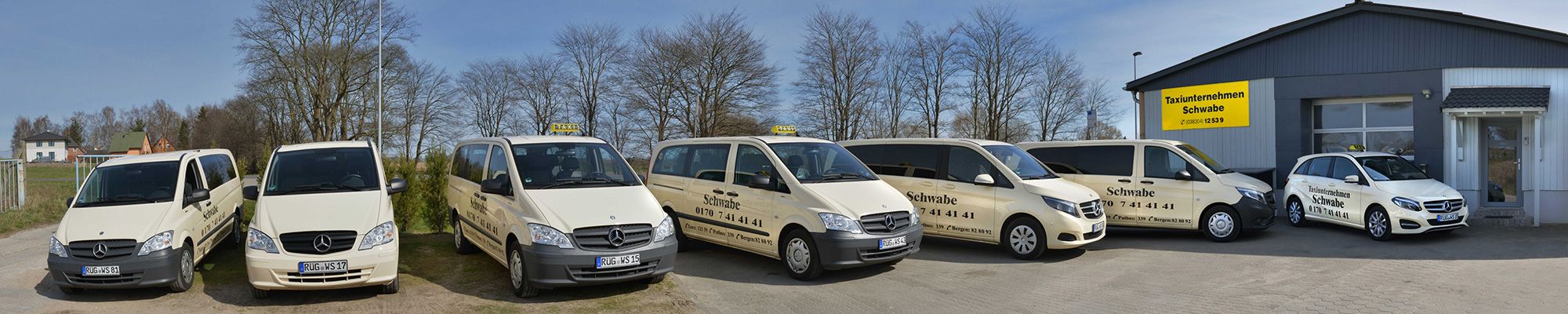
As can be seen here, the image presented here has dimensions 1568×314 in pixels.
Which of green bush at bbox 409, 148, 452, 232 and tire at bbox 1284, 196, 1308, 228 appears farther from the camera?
tire at bbox 1284, 196, 1308, 228

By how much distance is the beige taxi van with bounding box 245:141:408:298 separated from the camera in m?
6.90

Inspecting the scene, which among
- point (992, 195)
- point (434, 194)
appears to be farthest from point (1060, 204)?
point (434, 194)

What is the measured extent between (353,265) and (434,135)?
132 feet

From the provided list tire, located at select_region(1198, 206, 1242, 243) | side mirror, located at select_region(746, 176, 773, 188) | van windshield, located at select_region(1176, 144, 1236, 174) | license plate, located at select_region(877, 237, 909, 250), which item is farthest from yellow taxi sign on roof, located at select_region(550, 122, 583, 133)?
tire, located at select_region(1198, 206, 1242, 243)

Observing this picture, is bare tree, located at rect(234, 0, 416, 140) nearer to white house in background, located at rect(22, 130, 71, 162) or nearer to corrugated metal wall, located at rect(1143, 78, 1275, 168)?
corrugated metal wall, located at rect(1143, 78, 1275, 168)

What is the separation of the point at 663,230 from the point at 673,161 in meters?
3.13

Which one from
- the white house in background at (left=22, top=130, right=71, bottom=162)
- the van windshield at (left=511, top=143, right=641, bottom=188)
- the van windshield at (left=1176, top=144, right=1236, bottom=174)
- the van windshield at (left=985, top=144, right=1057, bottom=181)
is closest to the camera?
the van windshield at (left=511, top=143, right=641, bottom=188)

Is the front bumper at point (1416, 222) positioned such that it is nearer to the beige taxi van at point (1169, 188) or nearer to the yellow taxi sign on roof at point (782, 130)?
the beige taxi van at point (1169, 188)

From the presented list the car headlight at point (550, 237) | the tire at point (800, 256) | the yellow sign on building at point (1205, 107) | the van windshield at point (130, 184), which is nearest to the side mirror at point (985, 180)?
the tire at point (800, 256)

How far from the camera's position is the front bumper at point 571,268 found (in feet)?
22.9

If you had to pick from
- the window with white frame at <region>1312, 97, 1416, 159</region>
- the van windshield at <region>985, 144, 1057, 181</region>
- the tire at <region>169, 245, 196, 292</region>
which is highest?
the window with white frame at <region>1312, 97, 1416, 159</region>

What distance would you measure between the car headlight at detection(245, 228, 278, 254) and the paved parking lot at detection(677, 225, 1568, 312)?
3690mm

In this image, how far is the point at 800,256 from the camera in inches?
332

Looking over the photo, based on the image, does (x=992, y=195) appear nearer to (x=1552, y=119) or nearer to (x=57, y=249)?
(x=57, y=249)
